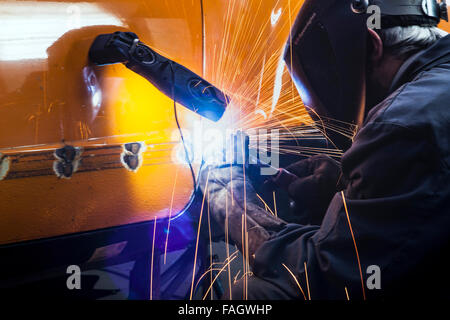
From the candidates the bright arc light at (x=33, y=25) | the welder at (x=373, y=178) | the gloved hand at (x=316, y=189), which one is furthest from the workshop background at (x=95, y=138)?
the gloved hand at (x=316, y=189)

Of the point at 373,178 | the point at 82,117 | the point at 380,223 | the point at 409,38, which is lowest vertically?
the point at 380,223

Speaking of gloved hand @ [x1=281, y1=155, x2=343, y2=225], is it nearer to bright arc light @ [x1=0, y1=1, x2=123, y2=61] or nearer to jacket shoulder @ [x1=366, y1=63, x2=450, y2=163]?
jacket shoulder @ [x1=366, y1=63, x2=450, y2=163]

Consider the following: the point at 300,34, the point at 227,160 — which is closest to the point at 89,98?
the point at 227,160

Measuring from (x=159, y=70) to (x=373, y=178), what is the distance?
3.02 ft

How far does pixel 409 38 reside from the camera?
1.01m

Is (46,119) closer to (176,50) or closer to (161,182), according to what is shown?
(161,182)

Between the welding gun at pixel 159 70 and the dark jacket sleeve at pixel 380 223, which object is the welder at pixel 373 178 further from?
the welding gun at pixel 159 70

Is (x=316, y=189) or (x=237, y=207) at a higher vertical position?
(x=316, y=189)

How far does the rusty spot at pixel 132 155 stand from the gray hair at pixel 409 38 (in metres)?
1.14

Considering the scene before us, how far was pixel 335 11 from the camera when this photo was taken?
1.13m

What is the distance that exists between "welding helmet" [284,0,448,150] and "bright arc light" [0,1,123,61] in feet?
3.30

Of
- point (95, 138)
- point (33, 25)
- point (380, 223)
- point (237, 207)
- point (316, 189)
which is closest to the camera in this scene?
point (380, 223)

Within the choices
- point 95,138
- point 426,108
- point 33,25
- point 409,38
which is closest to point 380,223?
point 426,108

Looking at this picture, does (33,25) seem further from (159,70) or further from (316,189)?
(316,189)
